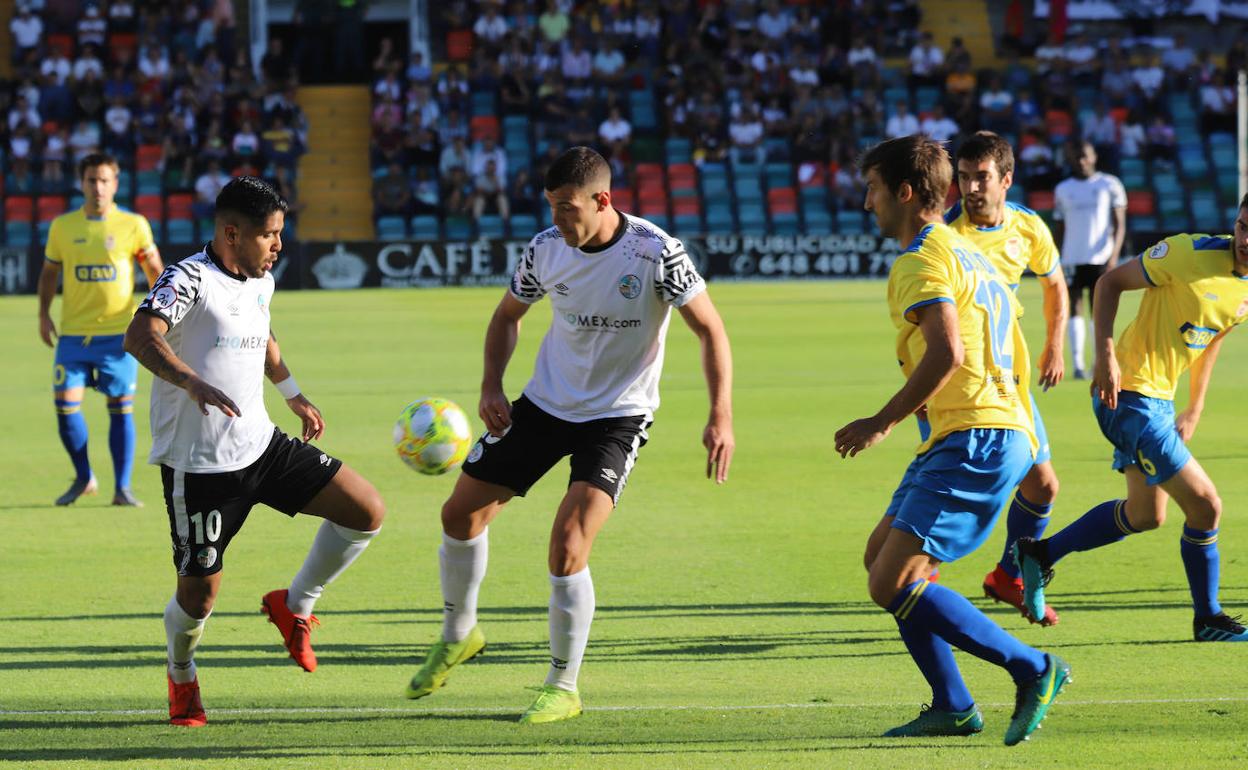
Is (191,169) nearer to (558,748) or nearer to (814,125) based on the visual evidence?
(814,125)

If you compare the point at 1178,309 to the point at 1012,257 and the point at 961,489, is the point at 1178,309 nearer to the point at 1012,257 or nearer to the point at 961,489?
the point at 1012,257

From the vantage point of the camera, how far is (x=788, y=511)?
387 inches

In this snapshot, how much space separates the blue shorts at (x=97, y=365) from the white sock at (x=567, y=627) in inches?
209

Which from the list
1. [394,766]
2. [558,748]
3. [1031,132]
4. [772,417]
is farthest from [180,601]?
[1031,132]

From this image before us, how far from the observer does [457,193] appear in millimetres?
32219

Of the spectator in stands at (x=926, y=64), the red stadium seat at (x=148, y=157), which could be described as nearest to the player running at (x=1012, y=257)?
the red stadium seat at (x=148, y=157)

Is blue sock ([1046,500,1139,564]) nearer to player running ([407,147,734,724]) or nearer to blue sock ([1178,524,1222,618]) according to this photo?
blue sock ([1178,524,1222,618])

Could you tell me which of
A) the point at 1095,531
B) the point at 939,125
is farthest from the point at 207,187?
the point at 1095,531

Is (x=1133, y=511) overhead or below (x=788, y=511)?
overhead

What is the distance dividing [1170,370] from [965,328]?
188 centimetres

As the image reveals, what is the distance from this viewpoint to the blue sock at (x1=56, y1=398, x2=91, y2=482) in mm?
10430

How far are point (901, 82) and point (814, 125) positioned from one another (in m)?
3.16

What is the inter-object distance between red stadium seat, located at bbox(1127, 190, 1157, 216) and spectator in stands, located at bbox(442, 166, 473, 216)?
13072 millimetres

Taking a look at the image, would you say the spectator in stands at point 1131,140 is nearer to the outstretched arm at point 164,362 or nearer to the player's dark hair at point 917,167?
the player's dark hair at point 917,167
